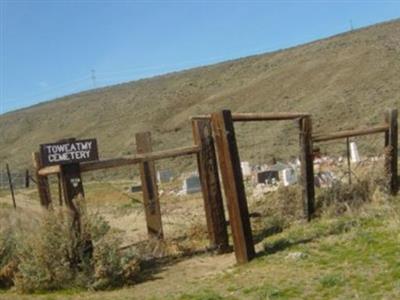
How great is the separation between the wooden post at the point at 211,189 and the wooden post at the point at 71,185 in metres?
1.98

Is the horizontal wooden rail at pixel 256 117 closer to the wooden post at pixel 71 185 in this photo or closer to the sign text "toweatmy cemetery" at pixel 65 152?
the sign text "toweatmy cemetery" at pixel 65 152

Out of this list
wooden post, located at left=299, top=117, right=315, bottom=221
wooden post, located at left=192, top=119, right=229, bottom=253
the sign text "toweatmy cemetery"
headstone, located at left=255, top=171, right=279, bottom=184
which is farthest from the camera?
headstone, located at left=255, top=171, right=279, bottom=184

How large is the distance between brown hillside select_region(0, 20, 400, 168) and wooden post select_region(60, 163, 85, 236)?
29.5 m

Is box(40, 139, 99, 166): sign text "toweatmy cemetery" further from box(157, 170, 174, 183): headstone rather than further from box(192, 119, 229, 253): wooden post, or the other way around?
box(157, 170, 174, 183): headstone

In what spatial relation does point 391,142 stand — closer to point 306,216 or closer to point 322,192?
point 322,192

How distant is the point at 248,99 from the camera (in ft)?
214

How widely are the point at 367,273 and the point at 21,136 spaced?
286 feet

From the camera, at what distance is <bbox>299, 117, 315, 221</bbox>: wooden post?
11.5 meters

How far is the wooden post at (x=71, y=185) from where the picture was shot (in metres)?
9.61

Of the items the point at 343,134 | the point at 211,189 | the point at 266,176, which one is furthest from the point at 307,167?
the point at 266,176

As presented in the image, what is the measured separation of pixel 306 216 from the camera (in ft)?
37.6

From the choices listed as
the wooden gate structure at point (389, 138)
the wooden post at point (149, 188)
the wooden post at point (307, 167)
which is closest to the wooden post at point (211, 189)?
the wooden post at point (149, 188)

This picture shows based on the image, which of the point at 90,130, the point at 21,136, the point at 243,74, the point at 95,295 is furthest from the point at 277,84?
the point at 95,295

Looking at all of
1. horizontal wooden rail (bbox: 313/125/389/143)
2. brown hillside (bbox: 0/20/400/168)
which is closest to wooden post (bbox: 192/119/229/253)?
horizontal wooden rail (bbox: 313/125/389/143)
